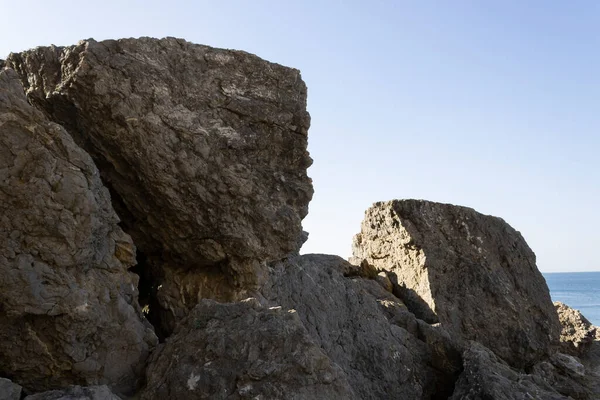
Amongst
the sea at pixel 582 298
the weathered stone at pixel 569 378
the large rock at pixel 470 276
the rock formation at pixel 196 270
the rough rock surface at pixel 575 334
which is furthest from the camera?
the sea at pixel 582 298

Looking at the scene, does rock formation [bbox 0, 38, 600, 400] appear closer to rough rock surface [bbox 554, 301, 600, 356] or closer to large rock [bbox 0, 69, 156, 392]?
large rock [bbox 0, 69, 156, 392]

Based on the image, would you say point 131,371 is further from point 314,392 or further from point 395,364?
point 395,364

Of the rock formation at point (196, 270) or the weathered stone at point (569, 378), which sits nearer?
the rock formation at point (196, 270)

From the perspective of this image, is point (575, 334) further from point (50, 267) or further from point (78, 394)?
point (50, 267)

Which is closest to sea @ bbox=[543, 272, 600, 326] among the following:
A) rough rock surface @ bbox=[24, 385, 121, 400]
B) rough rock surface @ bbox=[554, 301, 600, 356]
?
rough rock surface @ bbox=[554, 301, 600, 356]

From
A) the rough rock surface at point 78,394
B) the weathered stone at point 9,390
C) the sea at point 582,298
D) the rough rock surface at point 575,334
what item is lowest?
the sea at point 582,298

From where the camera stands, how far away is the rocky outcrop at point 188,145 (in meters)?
5.89

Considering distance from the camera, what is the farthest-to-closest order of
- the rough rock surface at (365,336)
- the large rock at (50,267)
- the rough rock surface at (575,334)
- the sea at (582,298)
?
the sea at (582,298)
the rough rock surface at (575,334)
the rough rock surface at (365,336)
the large rock at (50,267)

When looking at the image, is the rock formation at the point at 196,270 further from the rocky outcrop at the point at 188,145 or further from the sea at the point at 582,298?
the sea at the point at 582,298

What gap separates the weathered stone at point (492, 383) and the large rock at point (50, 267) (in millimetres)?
3701

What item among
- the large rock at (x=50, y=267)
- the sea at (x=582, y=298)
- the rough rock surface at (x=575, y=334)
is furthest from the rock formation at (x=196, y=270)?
the sea at (x=582, y=298)

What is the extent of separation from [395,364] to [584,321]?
20.0 ft

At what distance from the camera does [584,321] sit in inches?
442

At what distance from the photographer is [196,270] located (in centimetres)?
693
